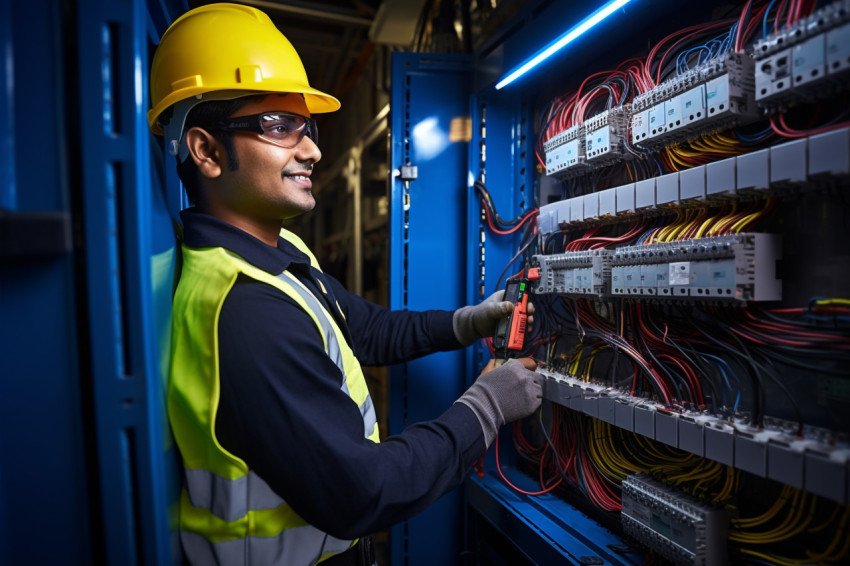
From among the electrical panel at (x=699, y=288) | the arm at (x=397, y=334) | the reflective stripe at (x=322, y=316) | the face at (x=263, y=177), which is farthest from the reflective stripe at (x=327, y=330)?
the electrical panel at (x=699, y=288)

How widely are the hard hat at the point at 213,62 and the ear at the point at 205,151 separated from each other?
0.04m

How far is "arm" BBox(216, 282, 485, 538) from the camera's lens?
2.82 ft

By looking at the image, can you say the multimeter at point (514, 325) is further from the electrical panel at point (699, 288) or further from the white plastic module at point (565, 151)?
the white plastic module at point (565, 151)

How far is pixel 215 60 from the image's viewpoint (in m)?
1.04

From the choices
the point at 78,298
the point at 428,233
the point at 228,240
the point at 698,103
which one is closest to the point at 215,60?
the point at 228,240

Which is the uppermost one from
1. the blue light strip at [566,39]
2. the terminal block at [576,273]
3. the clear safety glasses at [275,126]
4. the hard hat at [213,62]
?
the blue light strip at [566,39]

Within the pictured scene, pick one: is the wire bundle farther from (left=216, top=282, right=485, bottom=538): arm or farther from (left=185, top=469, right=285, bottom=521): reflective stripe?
(left=185, top=469, right=285, bottom=521): reflective stripe

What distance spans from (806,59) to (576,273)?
0.64 meters

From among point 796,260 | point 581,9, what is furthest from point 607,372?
point 581,9

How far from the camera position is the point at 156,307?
84 cm

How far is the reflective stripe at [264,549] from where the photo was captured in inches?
36.7

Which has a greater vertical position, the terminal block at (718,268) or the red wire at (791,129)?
the red wire at (791,129)

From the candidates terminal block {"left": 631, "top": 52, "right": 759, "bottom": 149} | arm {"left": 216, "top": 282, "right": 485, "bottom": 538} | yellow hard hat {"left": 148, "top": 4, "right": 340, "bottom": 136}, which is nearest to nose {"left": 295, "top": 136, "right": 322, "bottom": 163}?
yellow hard hat {"left": 148, "top": 4, "right": 340, "bottom": 136}

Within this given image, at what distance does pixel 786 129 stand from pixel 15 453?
1348mm
